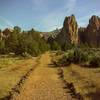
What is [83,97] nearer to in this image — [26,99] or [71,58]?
[26,99]

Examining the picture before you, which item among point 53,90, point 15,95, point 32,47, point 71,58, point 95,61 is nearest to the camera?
point 15,95

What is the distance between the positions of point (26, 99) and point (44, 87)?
3.57 m

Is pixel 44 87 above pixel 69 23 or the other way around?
the other way around

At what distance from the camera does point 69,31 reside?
15612 cm

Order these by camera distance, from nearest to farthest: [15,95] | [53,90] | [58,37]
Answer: [15,95], [53,90], [58,37]

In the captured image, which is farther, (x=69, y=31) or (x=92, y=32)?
(x=69, y=31)

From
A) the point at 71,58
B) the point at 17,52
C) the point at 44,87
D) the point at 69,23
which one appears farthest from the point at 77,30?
the point at 44,87

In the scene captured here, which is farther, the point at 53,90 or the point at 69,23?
the point at 69,23

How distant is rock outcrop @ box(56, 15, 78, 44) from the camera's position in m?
152

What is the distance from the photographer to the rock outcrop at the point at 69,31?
499 ft

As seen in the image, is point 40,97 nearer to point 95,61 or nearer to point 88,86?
point 88,86

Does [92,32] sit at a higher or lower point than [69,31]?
lower

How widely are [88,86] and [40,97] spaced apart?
12.4ft

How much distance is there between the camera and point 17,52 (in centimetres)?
7156
